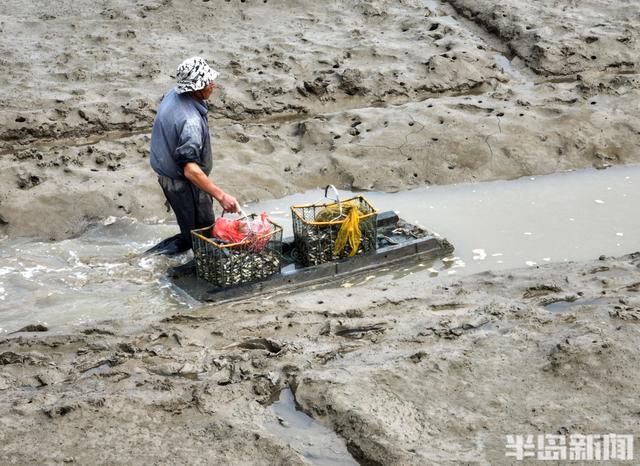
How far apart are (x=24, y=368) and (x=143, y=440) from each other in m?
1.38

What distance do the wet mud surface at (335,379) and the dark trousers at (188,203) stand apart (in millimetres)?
1004

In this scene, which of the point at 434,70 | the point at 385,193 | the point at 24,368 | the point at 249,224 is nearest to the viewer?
the point at 24,368

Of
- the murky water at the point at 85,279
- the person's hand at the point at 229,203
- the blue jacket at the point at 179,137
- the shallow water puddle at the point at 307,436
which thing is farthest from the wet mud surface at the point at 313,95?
the shallow water puddle at the point at 307,436

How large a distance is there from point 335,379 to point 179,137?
2.68m

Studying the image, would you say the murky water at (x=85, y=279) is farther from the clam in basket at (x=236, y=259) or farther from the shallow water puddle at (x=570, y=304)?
the shallow water puddle at (x=570, y=304)

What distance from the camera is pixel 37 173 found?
30.4 feet

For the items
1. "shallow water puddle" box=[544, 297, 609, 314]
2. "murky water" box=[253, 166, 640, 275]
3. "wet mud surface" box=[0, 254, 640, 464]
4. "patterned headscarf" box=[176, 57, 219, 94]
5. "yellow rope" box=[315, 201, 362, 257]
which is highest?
"patterned headscarf" box=[176, 57, 219, 94]

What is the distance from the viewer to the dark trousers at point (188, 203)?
7.64 metres

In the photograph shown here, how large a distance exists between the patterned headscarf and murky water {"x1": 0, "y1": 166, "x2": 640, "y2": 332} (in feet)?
5.04

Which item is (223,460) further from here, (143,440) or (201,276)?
Answer: (201,276)

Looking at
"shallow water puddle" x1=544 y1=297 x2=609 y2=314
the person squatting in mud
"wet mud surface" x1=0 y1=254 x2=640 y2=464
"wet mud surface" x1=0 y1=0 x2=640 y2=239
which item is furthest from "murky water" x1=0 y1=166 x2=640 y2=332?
"shallow water puddle" x1=544 y1=297 x2=609 y2=314

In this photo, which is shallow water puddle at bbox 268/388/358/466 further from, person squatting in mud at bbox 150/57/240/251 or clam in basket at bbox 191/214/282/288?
person squatting in mud at bbox 150/57/240/251

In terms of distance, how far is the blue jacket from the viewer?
7.29 metres

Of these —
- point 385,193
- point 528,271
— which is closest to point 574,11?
point 385,193
